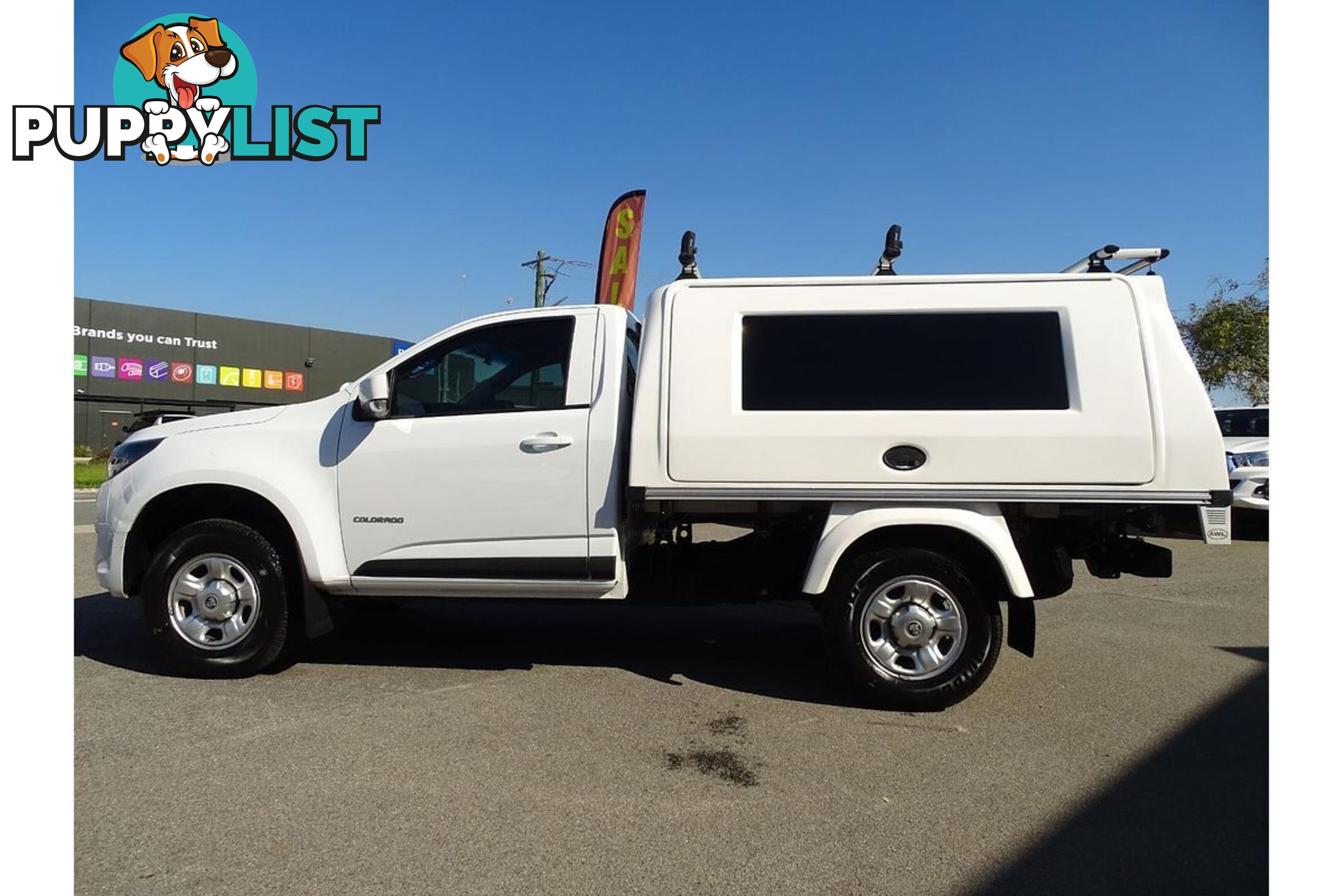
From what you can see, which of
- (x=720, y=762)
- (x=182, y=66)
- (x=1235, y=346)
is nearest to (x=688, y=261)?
(x=720, y=762)

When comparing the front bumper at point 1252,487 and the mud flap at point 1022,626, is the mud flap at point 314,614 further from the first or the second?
the front bumper at point 1252,487

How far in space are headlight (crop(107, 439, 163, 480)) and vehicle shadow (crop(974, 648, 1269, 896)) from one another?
495 centimetres

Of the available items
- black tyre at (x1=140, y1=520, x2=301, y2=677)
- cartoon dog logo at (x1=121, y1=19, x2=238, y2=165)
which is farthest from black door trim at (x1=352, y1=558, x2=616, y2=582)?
cartoon dog logo at (x1=121, y1=19, x2=238, y2=165)

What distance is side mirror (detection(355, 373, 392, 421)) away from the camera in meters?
4.69

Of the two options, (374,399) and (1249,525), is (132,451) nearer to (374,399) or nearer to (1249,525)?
(374,399)

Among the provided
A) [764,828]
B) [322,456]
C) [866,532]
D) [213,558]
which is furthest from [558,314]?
[764,828]

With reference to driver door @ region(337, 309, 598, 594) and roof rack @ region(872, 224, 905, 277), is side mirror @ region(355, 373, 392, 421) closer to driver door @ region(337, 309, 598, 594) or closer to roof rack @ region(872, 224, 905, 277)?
driver door @ region(337, 309, 598, 594)

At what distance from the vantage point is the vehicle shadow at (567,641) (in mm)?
5066

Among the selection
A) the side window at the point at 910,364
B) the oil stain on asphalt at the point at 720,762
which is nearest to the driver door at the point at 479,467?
the side window at the point at 910,364

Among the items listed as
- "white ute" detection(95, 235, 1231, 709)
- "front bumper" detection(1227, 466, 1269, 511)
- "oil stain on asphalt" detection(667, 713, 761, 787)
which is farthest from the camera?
"front bumper" detection(1227, 466, 1269, 511)

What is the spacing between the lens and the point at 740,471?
434 cm

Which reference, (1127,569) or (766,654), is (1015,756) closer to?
(1127,569)

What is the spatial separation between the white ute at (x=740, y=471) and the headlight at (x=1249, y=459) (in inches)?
329

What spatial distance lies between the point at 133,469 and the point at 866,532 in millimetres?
4261
